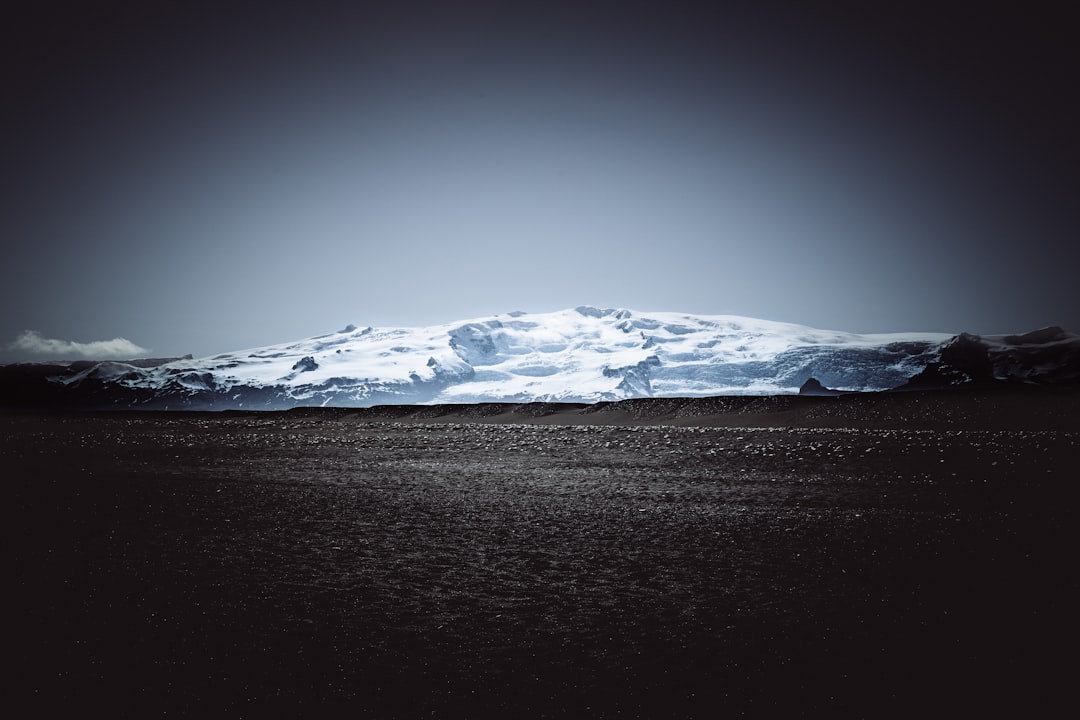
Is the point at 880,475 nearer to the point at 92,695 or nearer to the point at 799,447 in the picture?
the point at 799,447

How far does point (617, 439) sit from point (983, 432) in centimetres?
1813

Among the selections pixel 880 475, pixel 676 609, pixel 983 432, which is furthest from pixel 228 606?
pixel 983 432

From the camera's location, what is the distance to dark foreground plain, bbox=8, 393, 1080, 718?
Answer: 579 centimetres

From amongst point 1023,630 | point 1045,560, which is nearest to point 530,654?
point 1023,630

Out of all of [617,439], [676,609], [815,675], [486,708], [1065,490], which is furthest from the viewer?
[617,439]

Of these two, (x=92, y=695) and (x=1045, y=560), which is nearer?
(x=92, y=695)

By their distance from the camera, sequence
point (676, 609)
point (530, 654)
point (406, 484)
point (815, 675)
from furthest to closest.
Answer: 1. point (406, 484)
2. point (676, 609)
3. point (530, 654)
4. point (815, 675)

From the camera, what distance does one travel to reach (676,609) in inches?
310

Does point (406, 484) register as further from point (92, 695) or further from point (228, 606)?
point (92, 695)

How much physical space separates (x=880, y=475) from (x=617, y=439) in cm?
1713

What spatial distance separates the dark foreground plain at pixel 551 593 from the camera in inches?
228

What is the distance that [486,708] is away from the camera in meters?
5.47

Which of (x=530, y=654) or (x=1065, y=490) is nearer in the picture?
(x=530, y=654)

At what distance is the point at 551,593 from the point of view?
28.3 ft
